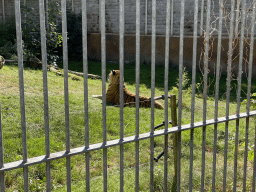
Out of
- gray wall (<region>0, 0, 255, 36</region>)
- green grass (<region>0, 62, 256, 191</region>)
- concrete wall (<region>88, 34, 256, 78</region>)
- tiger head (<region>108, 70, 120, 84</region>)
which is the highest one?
gray wall (<region>0, 0, 255, 36</region>)

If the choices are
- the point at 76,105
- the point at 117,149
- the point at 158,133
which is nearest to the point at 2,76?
the point at 76,105

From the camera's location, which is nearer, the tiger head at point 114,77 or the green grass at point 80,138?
the green grass at point 80,138

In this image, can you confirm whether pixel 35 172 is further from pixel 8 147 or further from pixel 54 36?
pixel 54 36

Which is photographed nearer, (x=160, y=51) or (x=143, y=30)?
(x=160, y=51)

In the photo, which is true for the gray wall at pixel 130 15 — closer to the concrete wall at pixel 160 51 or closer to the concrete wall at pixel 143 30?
the concrete wall at pixel 143 30

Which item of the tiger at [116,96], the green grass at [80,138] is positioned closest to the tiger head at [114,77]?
the tiger at [116,96]

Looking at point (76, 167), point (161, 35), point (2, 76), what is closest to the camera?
point (76, 167)

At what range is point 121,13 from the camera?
7.13 feet

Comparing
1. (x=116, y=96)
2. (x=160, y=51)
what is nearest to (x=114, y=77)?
(x=116, y=96)

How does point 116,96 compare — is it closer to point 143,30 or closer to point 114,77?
point 114,77

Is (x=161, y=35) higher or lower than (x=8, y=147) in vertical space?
higher

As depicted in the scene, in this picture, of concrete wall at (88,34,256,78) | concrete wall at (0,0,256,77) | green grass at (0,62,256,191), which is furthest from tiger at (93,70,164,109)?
concrete wall at (0,0,256,77)

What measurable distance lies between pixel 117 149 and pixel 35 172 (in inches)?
60.7

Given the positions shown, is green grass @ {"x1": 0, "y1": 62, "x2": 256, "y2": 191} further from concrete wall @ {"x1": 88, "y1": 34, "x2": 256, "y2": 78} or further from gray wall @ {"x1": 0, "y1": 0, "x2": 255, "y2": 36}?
gray wall @ {"x1": 0, "y1": 0, "x2": 255, "y2": 36}
